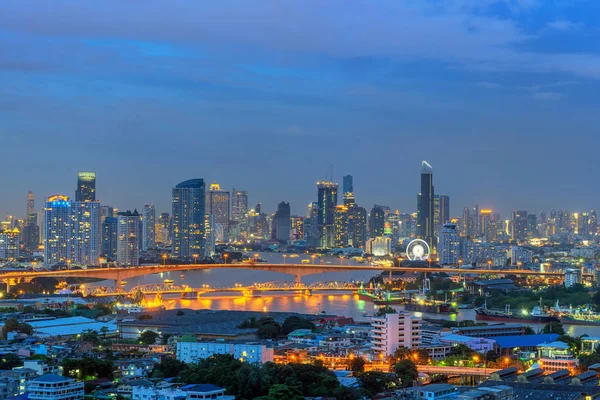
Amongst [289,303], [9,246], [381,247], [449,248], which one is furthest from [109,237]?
[289,303]

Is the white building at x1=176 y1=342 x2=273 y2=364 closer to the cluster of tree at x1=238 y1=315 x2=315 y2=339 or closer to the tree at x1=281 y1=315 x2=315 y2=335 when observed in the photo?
the cluster of tree at x1=238 y1=315 x2=315 y2=339

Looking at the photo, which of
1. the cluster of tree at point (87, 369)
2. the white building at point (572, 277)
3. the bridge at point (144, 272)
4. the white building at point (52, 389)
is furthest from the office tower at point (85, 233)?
the white building at point (52, 389)

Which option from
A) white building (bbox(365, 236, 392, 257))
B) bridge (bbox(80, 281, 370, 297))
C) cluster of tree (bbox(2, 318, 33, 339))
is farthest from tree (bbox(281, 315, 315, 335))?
white building (bbox(365, 236, 392, 257))

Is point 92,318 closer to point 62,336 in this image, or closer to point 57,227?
point 62,336

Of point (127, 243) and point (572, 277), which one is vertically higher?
point (127, 243)

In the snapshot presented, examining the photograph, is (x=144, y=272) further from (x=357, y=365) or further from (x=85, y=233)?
(x=357, y=365)

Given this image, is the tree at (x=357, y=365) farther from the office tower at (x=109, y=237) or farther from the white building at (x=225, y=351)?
the office tower at (x=109, y=237)
